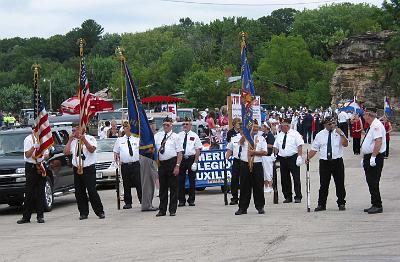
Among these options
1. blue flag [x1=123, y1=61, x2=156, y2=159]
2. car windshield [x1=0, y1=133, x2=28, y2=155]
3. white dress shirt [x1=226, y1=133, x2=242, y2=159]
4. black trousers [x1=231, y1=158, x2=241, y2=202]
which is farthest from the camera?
car windshield [x1=0, y1=133, x2=28, y2=155]

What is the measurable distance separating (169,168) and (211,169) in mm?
4436

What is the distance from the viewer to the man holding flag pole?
1639 centimetres

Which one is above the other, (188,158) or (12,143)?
(12,143)

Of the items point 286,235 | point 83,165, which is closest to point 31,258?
point 286,235

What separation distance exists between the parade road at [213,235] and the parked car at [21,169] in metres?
0.46

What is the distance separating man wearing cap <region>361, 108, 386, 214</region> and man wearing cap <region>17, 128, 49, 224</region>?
6.09 metres

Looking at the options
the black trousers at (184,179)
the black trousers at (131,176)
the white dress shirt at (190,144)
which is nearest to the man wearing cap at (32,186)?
the black trousers at (131,176)

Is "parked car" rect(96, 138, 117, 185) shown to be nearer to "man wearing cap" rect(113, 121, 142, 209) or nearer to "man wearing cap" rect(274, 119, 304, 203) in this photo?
"man wearing cap" rect(113, 121, 142, 209)

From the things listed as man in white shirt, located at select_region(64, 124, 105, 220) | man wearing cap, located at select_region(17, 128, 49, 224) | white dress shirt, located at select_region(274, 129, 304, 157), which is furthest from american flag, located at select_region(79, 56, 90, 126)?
white dress shirt, located at select_region(274, 129, 304, 157)

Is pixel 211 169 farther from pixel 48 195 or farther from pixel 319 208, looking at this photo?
pixel 319 208

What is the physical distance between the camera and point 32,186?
1655 centimetres

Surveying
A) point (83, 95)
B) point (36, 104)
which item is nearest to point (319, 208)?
point (83, 95)

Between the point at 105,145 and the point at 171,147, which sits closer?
the point at 171,147

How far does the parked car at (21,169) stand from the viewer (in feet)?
59.4
